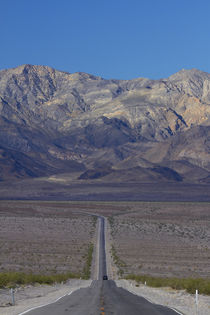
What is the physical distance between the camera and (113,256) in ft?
241

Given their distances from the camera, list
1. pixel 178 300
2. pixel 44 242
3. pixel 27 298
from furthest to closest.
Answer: pixel 44 242, pixel 27 298, pixel 178 300

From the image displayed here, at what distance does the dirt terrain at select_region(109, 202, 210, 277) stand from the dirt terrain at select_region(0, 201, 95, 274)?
17.5ft

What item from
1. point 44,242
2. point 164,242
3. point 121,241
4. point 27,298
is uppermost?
point 121,241

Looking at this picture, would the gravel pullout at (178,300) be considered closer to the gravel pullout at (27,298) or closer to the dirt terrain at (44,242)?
the gravel pullout at (27,298)

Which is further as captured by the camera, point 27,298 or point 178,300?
point 27,298

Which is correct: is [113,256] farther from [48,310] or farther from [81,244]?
[48,310]

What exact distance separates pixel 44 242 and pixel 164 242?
1810 cm

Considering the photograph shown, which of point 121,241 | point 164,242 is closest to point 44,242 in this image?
point 121,241

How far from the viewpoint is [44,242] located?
290ft

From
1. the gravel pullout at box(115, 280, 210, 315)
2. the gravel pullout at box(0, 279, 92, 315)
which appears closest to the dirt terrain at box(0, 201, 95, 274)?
the gravel pullout at box(0, 279, 92, 315)

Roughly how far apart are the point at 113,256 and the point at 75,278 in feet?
70.1

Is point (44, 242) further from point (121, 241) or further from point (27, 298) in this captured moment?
point (27, 298)

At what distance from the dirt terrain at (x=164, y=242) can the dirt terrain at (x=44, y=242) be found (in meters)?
5.32

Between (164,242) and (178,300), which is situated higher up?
(164,242)
